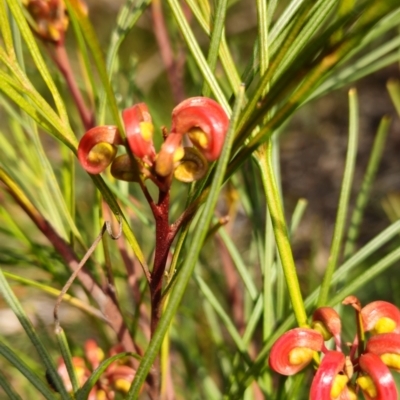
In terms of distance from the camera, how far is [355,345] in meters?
0.33

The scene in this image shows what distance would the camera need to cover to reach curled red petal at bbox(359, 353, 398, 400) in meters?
0.29

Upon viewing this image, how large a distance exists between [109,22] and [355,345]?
277 cm

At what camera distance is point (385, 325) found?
337 mm

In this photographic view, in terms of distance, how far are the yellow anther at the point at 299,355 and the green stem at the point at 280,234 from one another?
0.05ft

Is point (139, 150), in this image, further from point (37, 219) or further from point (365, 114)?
point (365, 114)

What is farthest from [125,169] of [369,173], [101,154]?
[369,173]

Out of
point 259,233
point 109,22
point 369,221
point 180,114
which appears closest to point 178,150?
point 180,114

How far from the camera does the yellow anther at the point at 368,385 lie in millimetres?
299

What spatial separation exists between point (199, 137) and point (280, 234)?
0.08 m

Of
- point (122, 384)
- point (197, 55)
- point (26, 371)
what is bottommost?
point (122, 384)

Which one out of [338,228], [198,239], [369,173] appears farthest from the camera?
[369,173]

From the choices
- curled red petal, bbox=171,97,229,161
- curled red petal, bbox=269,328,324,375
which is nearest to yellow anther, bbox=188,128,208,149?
curled red petal, bbox=171,97,229,161

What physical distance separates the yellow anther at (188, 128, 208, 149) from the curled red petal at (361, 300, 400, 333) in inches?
5.5

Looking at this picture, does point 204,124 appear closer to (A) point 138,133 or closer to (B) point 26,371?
(A) point 138,133
